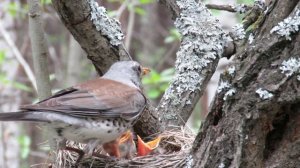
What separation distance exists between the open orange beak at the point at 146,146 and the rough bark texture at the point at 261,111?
0.95 m

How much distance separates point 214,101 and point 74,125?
0.98 meters

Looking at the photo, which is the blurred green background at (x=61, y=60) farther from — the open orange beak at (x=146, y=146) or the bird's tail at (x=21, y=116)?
the bird's tail at (x=21, y=116)

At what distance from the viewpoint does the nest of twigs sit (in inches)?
119

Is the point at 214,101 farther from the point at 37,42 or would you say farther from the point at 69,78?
the point at 69,78

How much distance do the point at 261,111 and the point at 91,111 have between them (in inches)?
46.6

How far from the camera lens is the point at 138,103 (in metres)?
3.33

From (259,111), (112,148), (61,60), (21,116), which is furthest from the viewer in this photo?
(61,60)

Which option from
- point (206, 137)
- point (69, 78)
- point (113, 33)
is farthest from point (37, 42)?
point (69, 78)

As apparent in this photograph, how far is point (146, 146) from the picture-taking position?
10.8 ft

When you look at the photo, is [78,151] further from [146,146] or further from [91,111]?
[146,146]

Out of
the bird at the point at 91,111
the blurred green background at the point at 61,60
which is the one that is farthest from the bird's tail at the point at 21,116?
the blurred green background at the point at 61,60

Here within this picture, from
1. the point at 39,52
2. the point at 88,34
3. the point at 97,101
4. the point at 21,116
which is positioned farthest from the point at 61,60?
the point at 21,116

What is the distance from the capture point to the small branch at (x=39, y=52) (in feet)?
10.7

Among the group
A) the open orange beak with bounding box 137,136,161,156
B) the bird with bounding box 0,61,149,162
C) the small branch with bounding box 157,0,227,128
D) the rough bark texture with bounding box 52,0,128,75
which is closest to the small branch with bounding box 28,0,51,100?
the bird with bounding box 0,61,149,162
